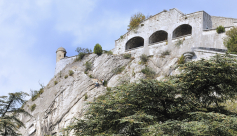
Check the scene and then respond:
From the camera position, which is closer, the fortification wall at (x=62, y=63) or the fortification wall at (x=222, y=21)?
the fortification wall at (x=222, y=21)

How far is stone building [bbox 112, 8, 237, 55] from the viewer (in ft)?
70.6

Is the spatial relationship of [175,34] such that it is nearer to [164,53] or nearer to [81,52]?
[164,53]

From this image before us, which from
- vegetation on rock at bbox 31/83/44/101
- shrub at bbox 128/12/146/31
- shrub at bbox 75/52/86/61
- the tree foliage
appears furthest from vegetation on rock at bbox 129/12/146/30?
the tree foliage

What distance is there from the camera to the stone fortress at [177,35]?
2091 cm

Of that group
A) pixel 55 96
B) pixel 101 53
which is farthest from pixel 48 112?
pixel 101 53

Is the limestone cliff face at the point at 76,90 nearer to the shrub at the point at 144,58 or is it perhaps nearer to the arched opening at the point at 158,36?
the shrub at the point at 144,58

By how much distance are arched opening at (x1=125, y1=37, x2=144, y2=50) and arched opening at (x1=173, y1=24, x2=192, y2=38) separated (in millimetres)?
4063

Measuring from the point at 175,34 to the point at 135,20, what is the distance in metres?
5.30

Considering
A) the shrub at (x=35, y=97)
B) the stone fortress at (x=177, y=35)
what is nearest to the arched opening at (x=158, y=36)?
the stone fortress at (x=177, y=35)

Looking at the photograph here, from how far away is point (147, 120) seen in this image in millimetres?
10055

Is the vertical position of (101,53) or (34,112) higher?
(101,53)

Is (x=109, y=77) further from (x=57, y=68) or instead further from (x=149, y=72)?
(x=57, y=68)

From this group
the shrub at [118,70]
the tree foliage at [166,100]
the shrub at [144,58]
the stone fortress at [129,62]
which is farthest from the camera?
the shrub at [118,70]

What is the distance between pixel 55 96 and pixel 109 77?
524cm
